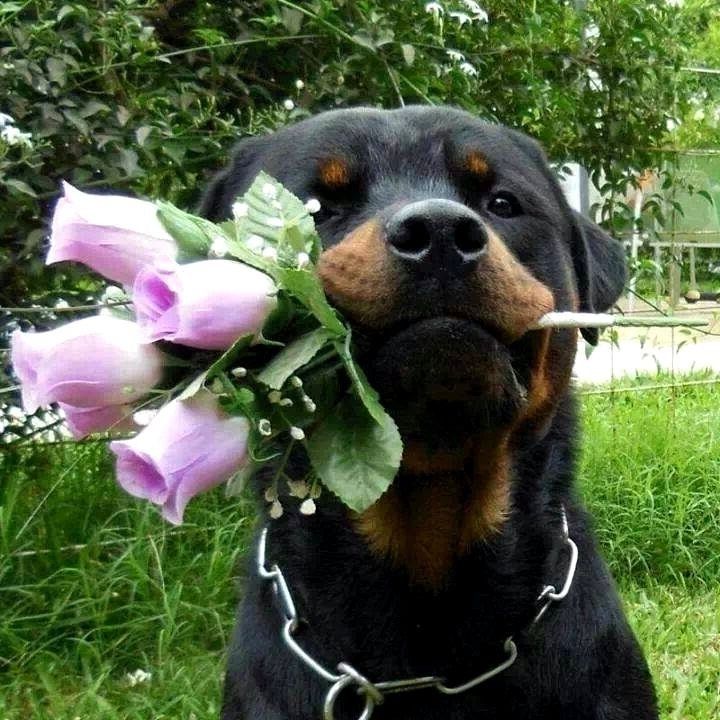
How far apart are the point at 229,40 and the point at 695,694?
1.98 metres

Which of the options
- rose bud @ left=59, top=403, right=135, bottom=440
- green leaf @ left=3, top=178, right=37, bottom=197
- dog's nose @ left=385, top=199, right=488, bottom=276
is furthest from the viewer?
green leaf @ left=3, top=178, right=37, bottom=197

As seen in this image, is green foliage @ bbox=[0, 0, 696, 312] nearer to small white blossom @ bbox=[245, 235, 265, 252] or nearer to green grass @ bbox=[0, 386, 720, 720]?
green grass @ bbox=[0, 386, 720, 720]

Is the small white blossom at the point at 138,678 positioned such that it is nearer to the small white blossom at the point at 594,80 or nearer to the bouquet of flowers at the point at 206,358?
the bouquet of flowers at the point at 206,358

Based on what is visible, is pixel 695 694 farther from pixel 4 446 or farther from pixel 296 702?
pixel 4 446

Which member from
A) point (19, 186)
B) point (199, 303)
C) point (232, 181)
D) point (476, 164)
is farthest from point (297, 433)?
point (19, 186)

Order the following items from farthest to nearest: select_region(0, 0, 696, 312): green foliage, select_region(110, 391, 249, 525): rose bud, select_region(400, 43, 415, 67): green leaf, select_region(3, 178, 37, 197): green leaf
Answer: select_region(400, 43, 415, 67): green leaf
select_region(0, 0, 696, 312): green foliage
select_region(3, 178, 37, 197): green leaf
select_region(110, 391, 249, 525): rose bud

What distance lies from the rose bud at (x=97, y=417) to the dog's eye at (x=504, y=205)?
87cm

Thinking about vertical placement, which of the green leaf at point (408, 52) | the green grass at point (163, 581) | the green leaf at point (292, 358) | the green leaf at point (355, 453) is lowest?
the green grass at point (163, 581)

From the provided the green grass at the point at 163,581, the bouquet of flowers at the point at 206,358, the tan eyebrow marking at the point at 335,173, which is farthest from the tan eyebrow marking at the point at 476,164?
the green grass at the point at 163,581

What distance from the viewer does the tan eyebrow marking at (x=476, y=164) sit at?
1.93m

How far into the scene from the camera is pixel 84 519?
3127 millimetres

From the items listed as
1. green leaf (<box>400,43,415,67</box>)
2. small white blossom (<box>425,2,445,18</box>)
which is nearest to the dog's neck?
green leaf (<box>400,43,415,67</box>)

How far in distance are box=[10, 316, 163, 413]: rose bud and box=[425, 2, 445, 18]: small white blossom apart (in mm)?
1784

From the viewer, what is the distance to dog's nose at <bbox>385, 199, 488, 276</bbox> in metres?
1.38
